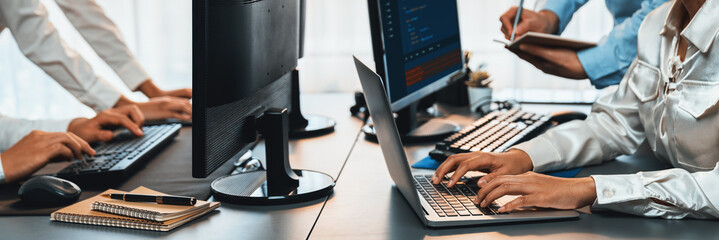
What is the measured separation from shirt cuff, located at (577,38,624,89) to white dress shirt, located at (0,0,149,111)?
132 centimetres

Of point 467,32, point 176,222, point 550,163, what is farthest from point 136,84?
point 467,32

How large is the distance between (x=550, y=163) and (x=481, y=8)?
2.84 m

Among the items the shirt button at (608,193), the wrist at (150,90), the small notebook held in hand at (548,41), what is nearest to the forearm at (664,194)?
the shirt button at (608,193)

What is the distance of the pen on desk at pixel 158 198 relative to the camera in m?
1.10

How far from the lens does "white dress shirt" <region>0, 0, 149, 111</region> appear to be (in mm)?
1837

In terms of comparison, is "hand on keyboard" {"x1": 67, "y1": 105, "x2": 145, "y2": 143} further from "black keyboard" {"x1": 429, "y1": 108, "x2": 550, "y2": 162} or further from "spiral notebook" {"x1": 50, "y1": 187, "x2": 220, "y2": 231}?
"black keyboard" {"x1": 429, "y1": 108, "x2": 550, "y2": 162}

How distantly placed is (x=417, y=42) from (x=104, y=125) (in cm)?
80

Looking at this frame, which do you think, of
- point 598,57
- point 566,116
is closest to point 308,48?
point 566,116

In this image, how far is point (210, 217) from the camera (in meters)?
1.12

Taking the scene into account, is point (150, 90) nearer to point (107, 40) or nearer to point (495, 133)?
point (107, 40)

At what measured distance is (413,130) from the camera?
1.75 metres

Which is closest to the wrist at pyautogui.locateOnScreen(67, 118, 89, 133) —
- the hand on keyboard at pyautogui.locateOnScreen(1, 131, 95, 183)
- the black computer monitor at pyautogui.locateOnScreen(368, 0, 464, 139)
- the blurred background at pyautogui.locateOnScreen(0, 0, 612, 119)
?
the hand on keyboard at pyautogui.locateOnScreen(1, 131, 95, 183)

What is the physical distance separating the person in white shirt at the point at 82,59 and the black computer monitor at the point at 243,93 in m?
0.73

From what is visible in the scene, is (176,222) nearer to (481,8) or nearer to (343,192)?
(343,192)
